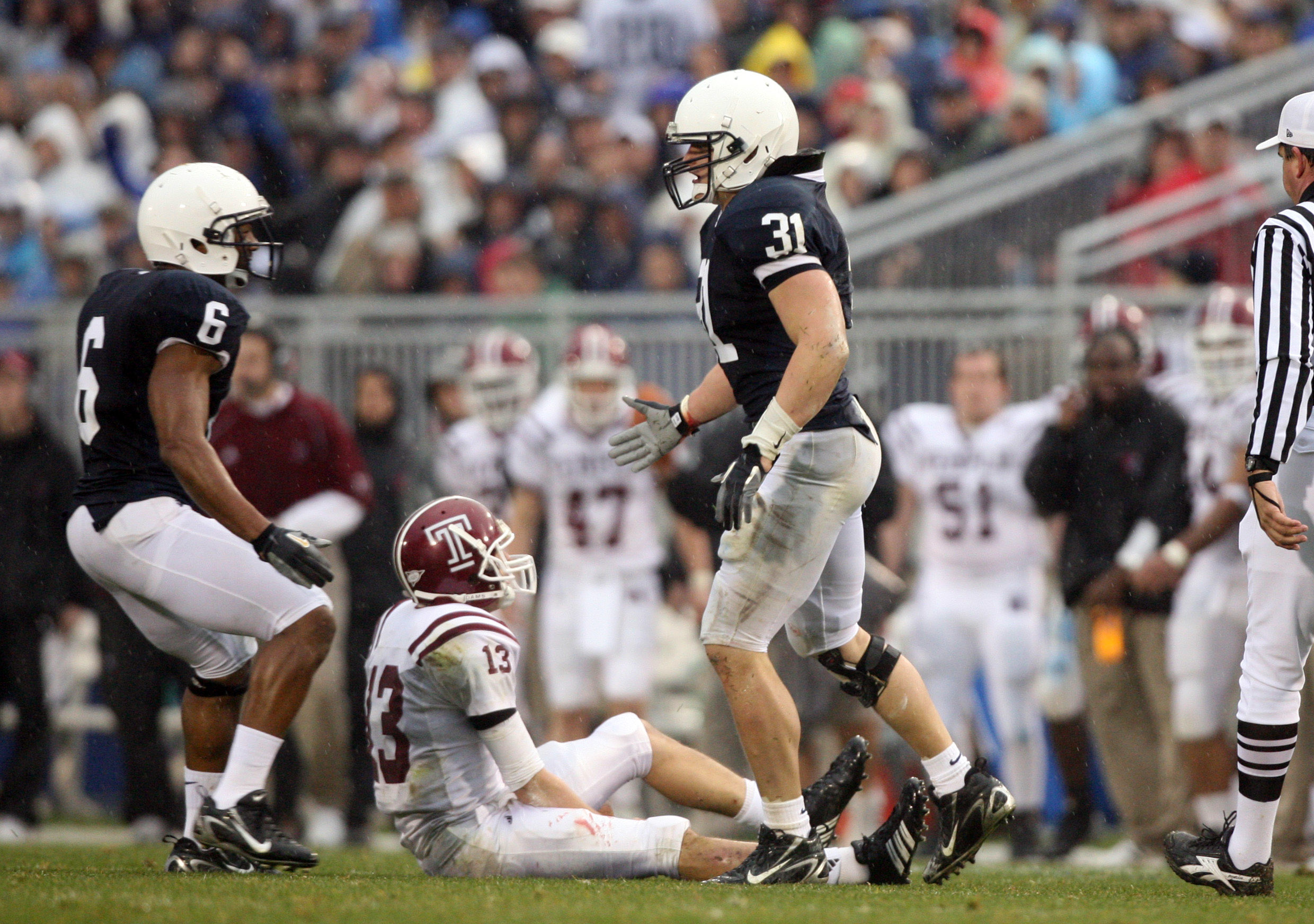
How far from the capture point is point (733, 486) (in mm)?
4402

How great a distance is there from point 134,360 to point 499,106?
6.93 metres

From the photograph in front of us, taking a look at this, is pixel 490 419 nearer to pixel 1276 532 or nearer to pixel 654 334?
pixel 654 334

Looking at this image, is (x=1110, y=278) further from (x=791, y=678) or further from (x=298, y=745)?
(x=298, y=745)

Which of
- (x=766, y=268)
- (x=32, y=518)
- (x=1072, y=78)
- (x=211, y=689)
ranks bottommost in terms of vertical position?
(x=211, y=689)

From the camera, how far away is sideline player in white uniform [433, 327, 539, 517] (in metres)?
8.28

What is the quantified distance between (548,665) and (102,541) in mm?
3239

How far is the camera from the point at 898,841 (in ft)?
15.6

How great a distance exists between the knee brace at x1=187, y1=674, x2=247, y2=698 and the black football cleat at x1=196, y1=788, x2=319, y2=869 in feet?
1.34

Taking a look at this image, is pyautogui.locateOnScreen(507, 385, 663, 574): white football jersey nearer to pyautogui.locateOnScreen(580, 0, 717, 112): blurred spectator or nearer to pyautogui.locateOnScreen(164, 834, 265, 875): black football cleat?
pyautogui.locateOnScreen(164, 834, 265, 875): black football cleat

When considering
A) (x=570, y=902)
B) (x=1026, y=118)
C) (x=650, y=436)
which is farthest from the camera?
(x=1026, y=118)

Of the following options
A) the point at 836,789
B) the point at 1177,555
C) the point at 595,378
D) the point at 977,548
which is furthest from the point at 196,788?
the point at 1177,555

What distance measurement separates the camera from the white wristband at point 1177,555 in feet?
22.8

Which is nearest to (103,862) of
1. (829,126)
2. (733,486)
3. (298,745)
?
(298,745)

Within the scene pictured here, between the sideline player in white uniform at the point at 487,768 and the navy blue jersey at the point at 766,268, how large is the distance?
2.69 ft
